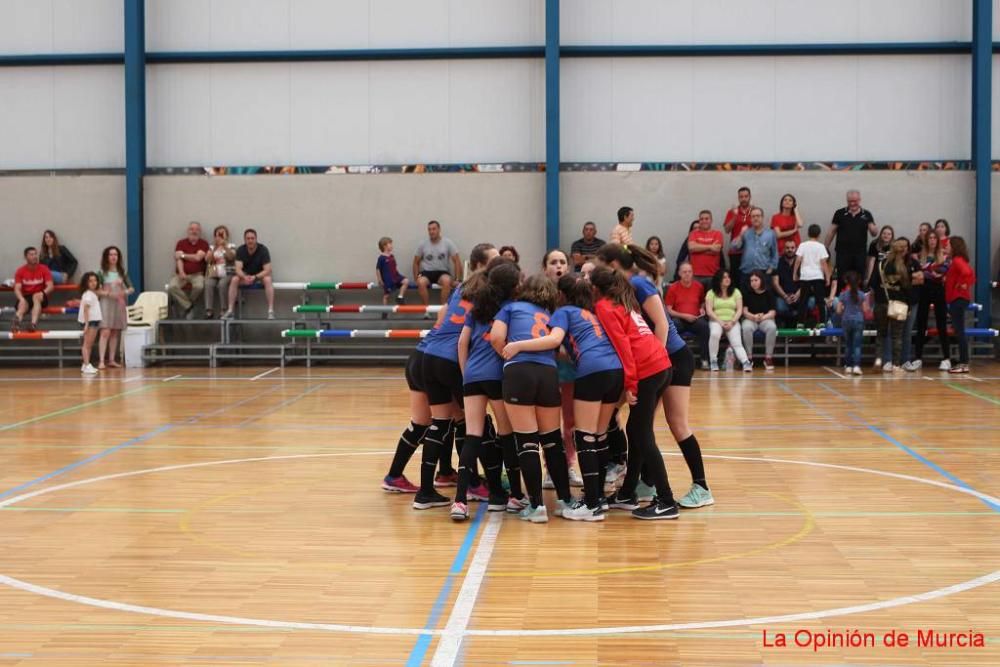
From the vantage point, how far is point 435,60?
19.0m

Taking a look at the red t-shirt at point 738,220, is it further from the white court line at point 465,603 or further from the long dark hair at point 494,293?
the white court line at point 465,603

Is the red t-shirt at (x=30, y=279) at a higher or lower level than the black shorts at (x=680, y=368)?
higher

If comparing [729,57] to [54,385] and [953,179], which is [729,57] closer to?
[953,179]

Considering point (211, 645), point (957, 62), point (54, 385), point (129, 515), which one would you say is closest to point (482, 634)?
point (211, 645)

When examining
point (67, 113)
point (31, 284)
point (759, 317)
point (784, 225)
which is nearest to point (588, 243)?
point (759, 317)

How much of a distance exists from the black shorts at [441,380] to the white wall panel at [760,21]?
12.4 meters

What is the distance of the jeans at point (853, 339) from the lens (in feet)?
53.0

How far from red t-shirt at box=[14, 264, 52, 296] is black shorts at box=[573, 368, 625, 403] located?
13620 millimetres

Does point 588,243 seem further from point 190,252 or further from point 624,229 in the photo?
point 624,229

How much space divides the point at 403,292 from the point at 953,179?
28.8 ft

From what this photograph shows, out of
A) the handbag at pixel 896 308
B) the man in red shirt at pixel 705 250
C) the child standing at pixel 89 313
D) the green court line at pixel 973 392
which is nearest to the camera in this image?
the green court line at pixel 973 392

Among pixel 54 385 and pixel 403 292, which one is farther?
pixel 403 292

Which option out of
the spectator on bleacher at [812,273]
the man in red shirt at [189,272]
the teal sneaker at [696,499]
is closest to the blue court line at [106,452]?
the teal sneaker at [696,499]

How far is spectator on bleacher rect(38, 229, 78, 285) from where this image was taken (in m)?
18.9
